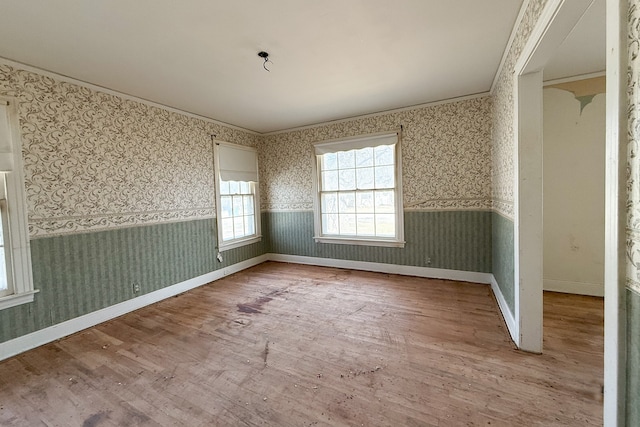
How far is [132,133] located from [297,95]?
204cm

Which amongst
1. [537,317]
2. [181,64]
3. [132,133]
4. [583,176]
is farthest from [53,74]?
[583,176]

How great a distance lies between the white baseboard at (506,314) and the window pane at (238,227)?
391 centimetres

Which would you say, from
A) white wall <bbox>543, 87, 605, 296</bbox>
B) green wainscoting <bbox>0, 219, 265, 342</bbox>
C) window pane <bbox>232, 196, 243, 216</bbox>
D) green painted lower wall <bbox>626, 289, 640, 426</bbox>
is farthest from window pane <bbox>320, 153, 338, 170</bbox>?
green painted lower wall <bbox>626, 289, 640, 426</bbox>

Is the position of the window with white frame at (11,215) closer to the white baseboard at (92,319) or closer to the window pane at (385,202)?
the white baseboard at (92,319)

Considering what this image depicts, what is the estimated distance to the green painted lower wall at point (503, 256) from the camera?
2.42m

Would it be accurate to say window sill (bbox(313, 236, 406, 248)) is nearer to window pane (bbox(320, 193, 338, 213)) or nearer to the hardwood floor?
window pane (bbox(320, 193, 338, 213))

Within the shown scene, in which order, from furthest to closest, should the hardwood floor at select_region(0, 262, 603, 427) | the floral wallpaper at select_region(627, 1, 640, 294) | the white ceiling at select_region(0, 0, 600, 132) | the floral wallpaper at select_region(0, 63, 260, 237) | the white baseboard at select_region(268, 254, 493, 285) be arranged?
1. the white baseboard at select_region(268, 254, 493, 285)
2. the floral wallpaper at select_region(0, 63, 260, 237)
3. the white ceiling at select_region(0, 0, 600, 132)
4. the hardwood floor at select_region(0, 262, 603, 427)
5. the floral wallpaper at select_region(627, 1, 640, 294)

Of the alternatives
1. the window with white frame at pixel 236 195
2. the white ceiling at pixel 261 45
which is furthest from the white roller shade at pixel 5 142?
the window with white frame at pixel 236 195

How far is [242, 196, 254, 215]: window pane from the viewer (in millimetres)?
4980

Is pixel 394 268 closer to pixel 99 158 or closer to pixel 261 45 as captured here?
pixel 261 45

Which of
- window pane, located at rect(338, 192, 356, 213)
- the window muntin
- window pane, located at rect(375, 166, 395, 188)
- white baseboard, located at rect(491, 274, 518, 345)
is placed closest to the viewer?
white baseboard, located at rect(491, 274, 518, 345)

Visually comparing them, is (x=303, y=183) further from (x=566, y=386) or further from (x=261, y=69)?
(x=566, y=386)

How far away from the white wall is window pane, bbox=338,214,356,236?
257 cm

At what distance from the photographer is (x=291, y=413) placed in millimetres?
1594
